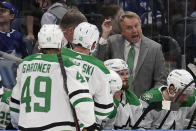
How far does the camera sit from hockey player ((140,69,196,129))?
7176 mm

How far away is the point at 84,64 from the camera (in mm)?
5508

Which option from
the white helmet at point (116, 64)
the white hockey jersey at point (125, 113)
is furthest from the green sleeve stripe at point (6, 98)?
the white helmet at point (116, 64)

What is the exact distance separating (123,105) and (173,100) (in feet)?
1.77

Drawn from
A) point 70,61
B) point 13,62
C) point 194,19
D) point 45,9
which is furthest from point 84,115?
point 194,19

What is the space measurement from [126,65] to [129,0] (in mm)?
1924

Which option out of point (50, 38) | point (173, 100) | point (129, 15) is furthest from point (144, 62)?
point (50, 38)

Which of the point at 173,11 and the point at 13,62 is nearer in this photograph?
the point at 13,62

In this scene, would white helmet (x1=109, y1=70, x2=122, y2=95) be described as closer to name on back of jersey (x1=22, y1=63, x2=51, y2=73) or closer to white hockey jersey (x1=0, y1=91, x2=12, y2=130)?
white hockey jersey (x1=0, y1=91, x2=12, y2=130)

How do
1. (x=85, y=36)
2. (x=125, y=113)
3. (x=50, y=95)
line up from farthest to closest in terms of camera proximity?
(x=125, y=113) < (x=85, y=36) < (x=50, y=95)

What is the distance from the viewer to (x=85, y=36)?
5.63 metres

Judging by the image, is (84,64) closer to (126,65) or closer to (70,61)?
(70,61)

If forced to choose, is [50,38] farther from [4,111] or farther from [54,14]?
[54,14]

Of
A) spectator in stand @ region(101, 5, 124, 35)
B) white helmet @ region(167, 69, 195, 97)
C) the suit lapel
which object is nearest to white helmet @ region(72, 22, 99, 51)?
white helmet @ region(167, 69, 195, 97)

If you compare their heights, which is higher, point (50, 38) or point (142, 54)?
point (50, 38)
